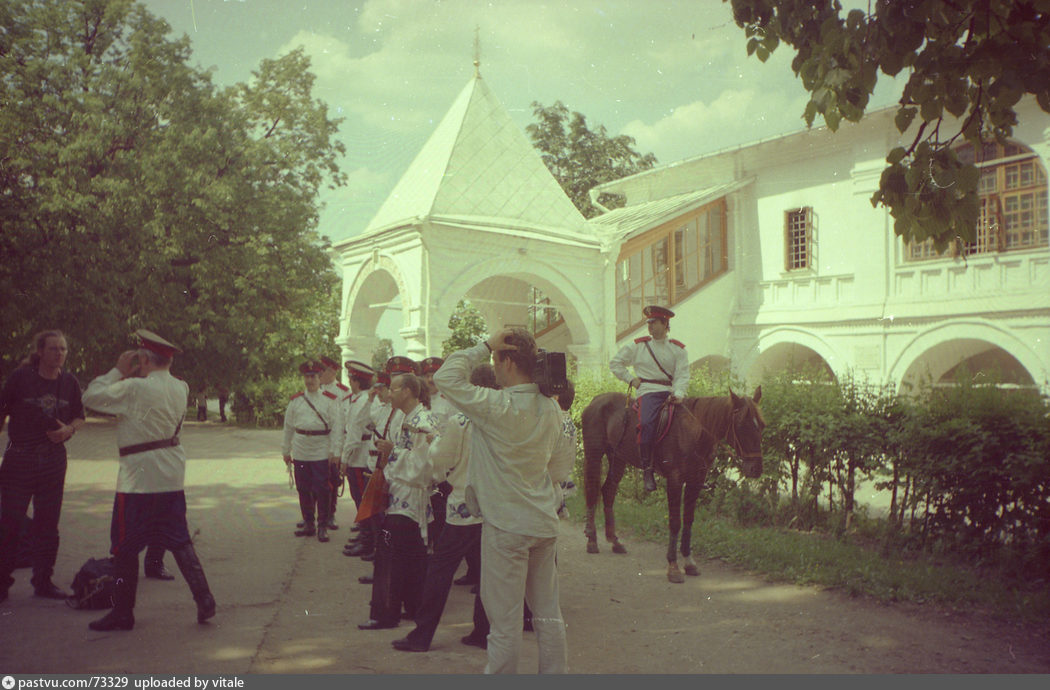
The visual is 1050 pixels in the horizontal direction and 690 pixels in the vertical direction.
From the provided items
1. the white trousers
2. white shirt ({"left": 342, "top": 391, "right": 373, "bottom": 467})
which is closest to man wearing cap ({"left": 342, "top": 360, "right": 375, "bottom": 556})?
white shirt ({"left": 342, "top": 391, "right": 373, "bottom": 467})

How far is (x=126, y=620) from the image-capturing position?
4914mm

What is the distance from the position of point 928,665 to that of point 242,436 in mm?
22068

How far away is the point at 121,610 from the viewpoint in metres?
4.89

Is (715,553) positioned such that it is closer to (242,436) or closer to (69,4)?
(69,4)

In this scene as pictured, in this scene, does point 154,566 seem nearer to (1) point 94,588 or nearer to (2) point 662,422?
(1) point 94,588

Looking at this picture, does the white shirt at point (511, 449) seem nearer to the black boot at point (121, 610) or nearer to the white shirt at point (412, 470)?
the white shirt at point (412, 470)

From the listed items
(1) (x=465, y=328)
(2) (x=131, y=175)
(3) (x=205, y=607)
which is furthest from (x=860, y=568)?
(1) (x=465, y=328)

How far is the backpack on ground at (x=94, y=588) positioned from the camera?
5.38 metres

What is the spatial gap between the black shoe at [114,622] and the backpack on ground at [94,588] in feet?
1.66

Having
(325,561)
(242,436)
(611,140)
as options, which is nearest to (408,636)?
(325,561)

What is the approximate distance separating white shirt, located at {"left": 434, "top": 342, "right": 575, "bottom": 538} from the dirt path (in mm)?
1433

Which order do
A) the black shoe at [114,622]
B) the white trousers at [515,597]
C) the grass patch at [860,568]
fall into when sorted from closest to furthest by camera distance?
the white trousers at [515,597], the black shoe at [114,622], the grass patch at [860,568]

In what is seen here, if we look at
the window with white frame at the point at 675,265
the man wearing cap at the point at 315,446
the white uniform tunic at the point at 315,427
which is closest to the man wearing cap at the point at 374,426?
the white uniform tunic at the point at 315,427

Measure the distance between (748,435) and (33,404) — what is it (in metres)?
6.02
